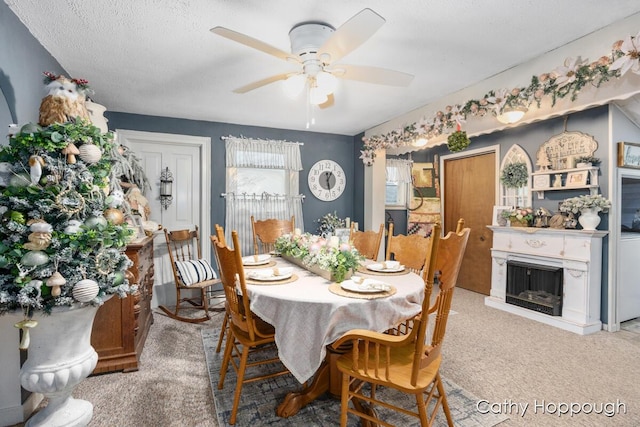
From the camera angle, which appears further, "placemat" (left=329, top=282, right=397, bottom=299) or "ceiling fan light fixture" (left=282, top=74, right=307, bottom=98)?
"ceiling fan light fixture" (left=282, top=74, right=307, bottom=98)

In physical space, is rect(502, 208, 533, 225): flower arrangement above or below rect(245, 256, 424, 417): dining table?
above

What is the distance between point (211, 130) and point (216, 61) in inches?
79.4

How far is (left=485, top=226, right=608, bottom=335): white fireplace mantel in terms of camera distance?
310cm

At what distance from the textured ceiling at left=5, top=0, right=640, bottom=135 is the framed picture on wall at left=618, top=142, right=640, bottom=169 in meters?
1.43

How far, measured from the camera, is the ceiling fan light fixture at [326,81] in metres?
2.14

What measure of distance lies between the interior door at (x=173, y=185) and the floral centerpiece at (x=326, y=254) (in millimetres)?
2287

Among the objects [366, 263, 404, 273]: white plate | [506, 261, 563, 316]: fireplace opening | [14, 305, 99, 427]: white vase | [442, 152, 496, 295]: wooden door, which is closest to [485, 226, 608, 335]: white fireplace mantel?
[506, 261, 563, 316]: fireplace opening

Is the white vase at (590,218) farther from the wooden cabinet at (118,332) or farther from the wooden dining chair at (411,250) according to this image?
the wooden cabinet at (118,332)

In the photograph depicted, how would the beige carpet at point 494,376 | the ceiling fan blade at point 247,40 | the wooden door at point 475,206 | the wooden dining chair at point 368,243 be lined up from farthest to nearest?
the wooden door at point 475,206, the wooden dining chair at point 368,243, the beige carpet at point 494,376, the ceiling fan blade at point 247,40

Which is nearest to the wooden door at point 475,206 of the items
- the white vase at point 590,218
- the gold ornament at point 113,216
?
the white vase at point 590,218

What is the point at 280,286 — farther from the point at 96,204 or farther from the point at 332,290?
the point at 96,204

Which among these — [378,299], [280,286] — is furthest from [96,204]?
[378,299]

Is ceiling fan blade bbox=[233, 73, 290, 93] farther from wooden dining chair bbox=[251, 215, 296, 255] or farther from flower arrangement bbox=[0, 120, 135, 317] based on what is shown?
wooden dining chair bbox=[251, 215, 296, 255]

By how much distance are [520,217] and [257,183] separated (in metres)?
3.51
